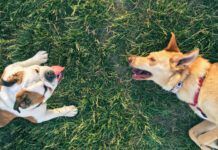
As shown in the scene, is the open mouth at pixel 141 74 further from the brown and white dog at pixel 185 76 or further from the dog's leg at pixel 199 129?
the dog's leg at pixel 199 129

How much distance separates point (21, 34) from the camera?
5379 mm

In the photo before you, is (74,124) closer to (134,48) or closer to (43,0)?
(134,48)

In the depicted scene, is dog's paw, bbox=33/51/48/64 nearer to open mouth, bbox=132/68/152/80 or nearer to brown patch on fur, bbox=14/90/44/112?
brown patch on fur, bbox=14/90/44/112

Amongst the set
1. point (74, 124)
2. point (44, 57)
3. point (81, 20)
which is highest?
point (81, 20)

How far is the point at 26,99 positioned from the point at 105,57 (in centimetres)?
143

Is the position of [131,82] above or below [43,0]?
below

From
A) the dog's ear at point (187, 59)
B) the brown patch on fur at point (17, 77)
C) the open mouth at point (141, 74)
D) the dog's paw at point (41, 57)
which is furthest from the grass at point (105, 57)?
the brown patch on fur at point (17, 77)

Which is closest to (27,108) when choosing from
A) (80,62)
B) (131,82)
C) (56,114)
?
(56,114)

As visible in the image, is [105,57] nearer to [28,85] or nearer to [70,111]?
[70,111]

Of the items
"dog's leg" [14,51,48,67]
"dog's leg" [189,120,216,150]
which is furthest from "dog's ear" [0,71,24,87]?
"dog's leg" [189,120,216,150]

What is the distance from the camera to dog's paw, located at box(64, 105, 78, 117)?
211 inches

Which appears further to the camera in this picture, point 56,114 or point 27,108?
point 56,114

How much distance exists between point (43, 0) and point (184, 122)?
8.04 ft

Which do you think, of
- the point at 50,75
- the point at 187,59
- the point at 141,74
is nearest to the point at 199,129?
the point at 141,74
